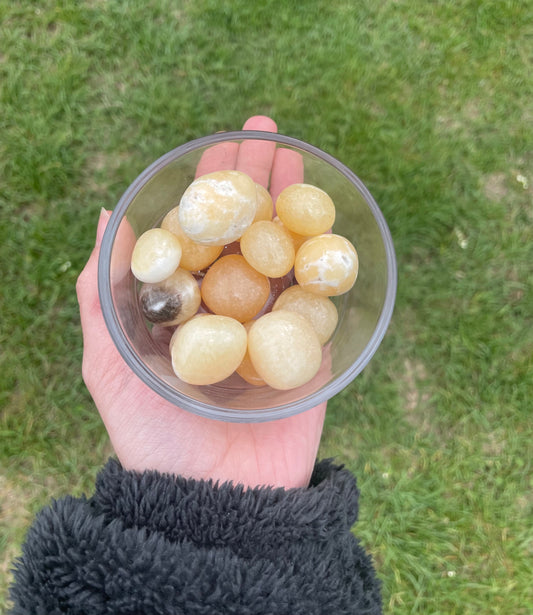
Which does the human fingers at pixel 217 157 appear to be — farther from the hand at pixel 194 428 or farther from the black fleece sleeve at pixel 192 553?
the black fleece sleeve at pixel 192 553

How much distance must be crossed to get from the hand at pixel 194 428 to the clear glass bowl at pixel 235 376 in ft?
0.24

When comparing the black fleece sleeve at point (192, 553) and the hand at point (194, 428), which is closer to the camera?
the black fleece sleeve at point (192, 553)

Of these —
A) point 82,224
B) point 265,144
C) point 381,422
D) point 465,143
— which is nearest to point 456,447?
point 381,422

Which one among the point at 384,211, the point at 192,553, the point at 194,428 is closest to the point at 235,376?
the point at 194,428

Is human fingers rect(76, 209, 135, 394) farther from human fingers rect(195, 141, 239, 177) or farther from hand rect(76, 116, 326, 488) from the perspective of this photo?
human fingers rect(195, 141, 239, 177)

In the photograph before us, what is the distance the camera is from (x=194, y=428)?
3.08 ft

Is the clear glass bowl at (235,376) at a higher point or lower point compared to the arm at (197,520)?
higher

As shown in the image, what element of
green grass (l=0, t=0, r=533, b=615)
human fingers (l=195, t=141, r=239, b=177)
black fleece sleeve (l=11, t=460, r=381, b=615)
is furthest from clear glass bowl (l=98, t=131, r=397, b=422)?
green grass (l=0, t=0, r=533, b=615)

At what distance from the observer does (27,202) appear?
1426 millimetres

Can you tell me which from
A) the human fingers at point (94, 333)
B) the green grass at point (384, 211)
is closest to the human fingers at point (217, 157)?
the human fingers at point (94, 333)

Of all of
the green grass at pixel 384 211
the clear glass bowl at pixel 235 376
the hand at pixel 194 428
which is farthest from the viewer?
the green grass at pixel 384 211

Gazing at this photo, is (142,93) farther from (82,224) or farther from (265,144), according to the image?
(265,144)

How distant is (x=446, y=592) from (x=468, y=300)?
2.60 feet

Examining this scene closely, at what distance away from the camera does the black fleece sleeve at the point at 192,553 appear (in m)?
0.70
